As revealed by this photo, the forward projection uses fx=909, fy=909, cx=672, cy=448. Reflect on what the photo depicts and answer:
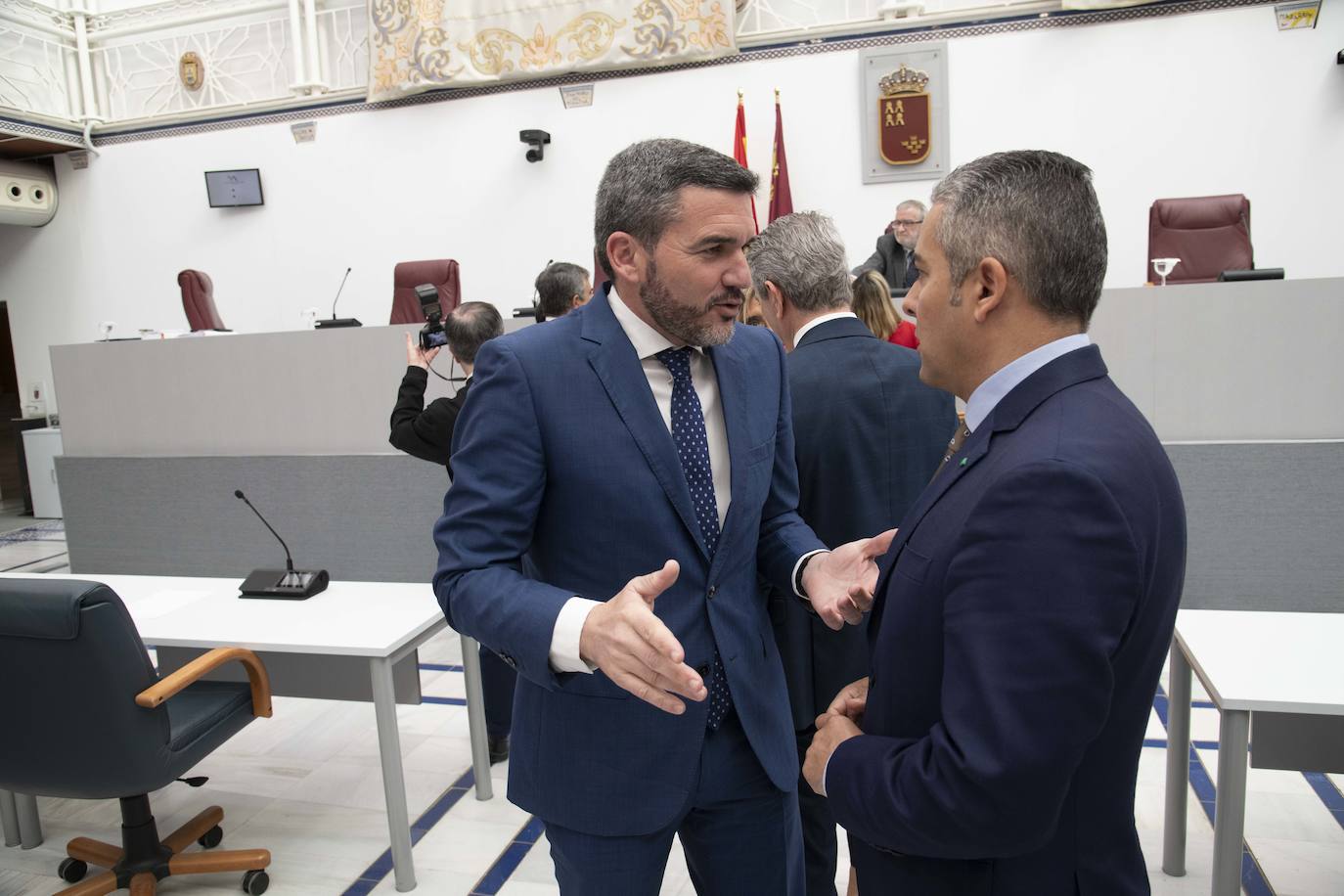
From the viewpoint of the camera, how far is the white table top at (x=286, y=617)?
8.07 feet

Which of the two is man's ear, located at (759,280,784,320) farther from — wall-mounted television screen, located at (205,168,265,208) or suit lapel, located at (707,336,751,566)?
wall-mounted television screen, located at (205,168,265,208)

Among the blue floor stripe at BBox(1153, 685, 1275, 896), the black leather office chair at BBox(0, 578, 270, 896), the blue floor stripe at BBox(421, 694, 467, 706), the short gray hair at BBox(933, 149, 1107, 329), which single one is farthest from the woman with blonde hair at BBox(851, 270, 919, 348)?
the blue floor stripe at BBox(421, 694, 467, 706)

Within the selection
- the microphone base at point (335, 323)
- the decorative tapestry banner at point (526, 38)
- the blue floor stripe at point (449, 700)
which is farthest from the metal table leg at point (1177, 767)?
the decorative tapestry banner at point (526, 38)

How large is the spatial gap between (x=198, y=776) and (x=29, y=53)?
9134 millimetres

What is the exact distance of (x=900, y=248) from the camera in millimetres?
6402

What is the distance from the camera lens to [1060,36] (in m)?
7.09

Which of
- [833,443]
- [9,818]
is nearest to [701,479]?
→ [833,443]

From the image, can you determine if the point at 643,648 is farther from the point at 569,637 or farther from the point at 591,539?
the point at 591,539

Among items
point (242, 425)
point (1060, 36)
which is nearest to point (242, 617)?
point (242, 425)

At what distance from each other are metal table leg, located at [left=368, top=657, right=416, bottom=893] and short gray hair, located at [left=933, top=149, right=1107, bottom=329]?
1980 millimetres

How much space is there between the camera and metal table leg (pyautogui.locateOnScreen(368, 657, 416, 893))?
2451mm

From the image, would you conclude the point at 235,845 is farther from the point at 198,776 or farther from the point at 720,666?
the point at 720,666

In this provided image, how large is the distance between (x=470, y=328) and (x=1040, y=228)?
229 cm

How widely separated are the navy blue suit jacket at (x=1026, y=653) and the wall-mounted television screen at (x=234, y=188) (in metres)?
9.43
